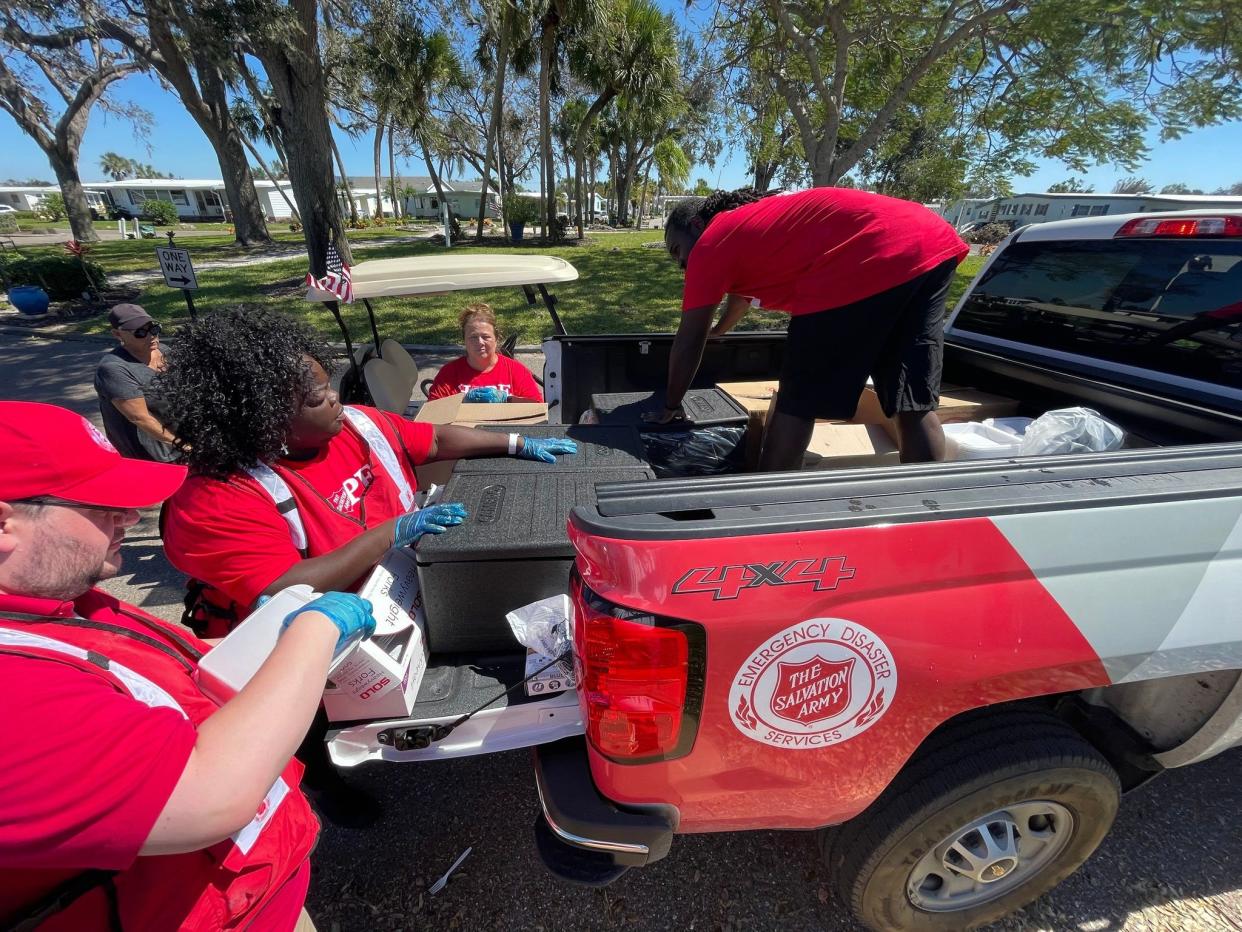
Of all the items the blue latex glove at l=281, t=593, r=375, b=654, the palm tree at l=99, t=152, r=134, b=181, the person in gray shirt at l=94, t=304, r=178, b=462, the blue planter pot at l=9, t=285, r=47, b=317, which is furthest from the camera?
the palm tree at l=99, t=152, r=134, b=181

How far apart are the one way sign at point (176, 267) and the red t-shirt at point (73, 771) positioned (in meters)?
5.98

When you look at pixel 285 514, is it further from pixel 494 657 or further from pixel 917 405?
pixel 917 405

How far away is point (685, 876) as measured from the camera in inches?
74.4

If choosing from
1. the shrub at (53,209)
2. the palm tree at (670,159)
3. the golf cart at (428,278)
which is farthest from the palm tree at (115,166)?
the golf cart at (428,278)

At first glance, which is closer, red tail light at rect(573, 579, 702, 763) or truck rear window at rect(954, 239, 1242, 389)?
red tail light at rect(573, 579, 702, 763)

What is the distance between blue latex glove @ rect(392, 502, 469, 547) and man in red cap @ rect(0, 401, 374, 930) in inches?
17.5

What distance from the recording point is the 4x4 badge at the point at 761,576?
1090 millimetres

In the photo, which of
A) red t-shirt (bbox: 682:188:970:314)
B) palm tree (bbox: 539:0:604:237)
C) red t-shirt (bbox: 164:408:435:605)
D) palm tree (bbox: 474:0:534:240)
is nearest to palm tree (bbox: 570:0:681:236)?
palm tree (bbox: 539:0:604:237)

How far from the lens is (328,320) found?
397 inches

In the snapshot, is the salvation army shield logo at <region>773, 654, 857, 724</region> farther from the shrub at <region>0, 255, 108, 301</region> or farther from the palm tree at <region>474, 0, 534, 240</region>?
the shrub at <region>0, 255, 108, 301</region>

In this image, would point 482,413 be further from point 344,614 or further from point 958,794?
point 958,794

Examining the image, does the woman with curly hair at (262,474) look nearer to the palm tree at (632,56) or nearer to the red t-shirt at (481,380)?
the red t-shirt at (481,380)

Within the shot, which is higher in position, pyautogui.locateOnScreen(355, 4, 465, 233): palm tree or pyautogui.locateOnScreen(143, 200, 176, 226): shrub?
→ pyautogui.locateOnScreen(355, 4, 465, 233): palm tree

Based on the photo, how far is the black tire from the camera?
1.41 metres
